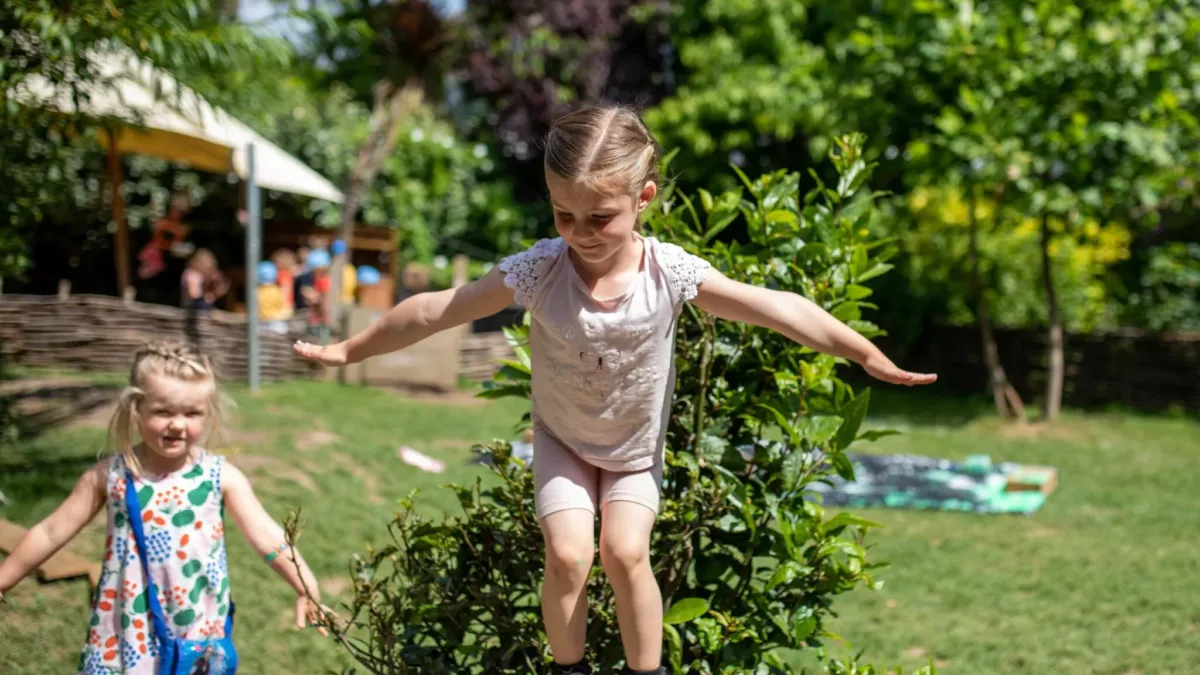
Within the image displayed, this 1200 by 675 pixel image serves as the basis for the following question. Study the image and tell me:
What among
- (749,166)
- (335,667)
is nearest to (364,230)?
(749,166)

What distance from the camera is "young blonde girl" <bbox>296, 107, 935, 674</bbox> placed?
2.64m

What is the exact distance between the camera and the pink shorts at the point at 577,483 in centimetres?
271

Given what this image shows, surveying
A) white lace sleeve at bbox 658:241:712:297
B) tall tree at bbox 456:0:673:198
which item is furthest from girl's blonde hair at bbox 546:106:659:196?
tall tree at bbox 456:0:673:198

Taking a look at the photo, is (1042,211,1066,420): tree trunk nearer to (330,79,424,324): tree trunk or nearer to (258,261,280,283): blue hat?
(330,79,424,324): tree trunk

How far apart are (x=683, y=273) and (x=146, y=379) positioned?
1512 millimetres

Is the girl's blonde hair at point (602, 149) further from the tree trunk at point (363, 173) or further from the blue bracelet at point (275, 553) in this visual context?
the tree trunk at point (363, 173)

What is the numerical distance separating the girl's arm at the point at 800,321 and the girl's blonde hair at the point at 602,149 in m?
0.34

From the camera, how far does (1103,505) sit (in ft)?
27.3

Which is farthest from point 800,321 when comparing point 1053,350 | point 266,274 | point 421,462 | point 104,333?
point 266,274

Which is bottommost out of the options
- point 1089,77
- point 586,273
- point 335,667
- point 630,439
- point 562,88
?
point 335,667

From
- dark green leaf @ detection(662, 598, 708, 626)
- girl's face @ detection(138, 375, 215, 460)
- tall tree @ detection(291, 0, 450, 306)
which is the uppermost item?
tall tree @ detection(291, 0, 450, 306)

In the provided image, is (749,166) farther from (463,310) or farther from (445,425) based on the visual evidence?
(463,310)

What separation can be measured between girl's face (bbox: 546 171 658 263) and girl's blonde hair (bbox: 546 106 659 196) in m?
0.02

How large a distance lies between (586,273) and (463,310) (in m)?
0.33
